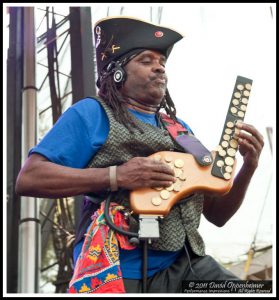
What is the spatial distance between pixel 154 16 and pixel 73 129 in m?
2.46

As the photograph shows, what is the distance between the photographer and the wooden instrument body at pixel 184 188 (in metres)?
2.04

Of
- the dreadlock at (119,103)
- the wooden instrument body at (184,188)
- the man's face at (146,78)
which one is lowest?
the wooden instrument body at (184,188)

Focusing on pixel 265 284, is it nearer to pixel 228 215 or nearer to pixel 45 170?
pixel 228 215

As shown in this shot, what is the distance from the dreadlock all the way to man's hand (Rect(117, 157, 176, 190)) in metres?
0.18

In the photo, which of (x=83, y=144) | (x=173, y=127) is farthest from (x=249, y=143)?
(x=83, y=144)

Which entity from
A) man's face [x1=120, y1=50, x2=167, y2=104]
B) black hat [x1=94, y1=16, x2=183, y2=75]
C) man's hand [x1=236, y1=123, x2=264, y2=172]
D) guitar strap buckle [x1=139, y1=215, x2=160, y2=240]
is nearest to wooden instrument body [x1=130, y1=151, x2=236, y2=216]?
guitar strap buckle [x1=139, y1=215, x2=160, y2=240]

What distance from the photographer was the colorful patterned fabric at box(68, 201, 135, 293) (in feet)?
6.57

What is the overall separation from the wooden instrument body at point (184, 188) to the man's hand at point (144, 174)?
29 millimetres

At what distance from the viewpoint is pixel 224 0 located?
3.62 m

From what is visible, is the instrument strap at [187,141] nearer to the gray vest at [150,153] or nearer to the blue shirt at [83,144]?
the gray vest at [150,153]

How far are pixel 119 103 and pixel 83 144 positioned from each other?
0.87 ft

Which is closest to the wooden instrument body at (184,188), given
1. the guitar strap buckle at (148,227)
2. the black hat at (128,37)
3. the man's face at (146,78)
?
the guitar strap buckle at (148,227)

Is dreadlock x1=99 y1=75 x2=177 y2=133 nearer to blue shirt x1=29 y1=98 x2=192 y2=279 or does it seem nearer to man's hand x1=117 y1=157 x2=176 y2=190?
blue shirt x1=29 y1=98 x2=192 y2=279

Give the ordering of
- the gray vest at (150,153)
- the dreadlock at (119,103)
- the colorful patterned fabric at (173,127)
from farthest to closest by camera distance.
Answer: the colorful patterned fabric at (173,127), the dreadlock at (119,103), the gray vest at (150,153)
